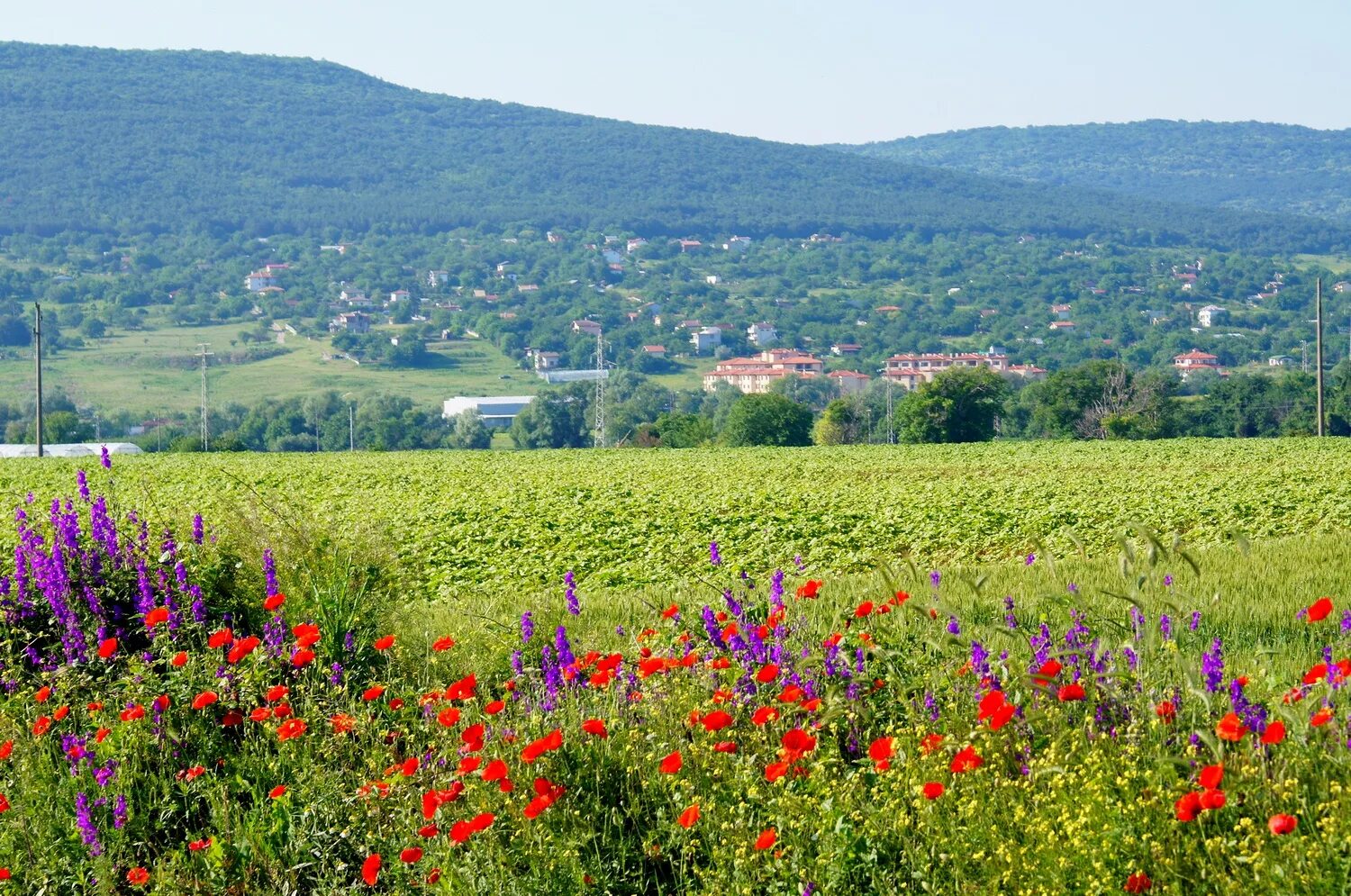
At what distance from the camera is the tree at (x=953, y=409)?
2574 inches

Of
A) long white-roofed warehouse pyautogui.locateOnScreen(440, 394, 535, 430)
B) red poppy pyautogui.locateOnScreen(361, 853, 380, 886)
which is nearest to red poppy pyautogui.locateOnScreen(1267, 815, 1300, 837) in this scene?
red poppy pyautogui.locateOnScreen(361, 853, 380, 886)

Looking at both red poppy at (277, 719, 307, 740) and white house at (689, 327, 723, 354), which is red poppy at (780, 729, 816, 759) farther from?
white house at (689, 327, 723, 354)

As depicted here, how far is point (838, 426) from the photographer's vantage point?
79438 mm

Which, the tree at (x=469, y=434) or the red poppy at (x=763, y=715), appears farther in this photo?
the tree at (x=469, y=434)

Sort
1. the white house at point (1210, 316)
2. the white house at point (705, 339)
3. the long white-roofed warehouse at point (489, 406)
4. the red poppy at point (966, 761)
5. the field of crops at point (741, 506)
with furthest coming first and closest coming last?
the white house at point (705, 339) < the white house at point (1210, 316) < the long white-roofed warehouse at point (489, 406) < the field of crops at point (741, 506) < the red poppy at point (966, 761)

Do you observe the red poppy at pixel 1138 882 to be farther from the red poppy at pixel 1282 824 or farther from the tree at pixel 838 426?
the tree at pixel 838 426

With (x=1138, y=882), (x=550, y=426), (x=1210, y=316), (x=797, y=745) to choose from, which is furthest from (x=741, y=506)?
(x=1210, y=316)

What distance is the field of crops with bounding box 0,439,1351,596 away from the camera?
14.2m

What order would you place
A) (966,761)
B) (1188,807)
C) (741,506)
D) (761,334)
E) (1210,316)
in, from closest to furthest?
(1188,807)
(966,761)
(741,506)
(1210,316)
(761,334)

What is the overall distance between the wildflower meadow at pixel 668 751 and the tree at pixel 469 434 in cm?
8847

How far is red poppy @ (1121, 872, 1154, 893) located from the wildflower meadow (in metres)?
0.01

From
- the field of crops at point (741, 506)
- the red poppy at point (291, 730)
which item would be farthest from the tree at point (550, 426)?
the red poppy at point (291, 730)

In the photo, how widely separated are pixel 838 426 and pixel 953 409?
14.3 metres

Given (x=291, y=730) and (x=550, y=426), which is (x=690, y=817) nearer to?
(x=291, y=730)
